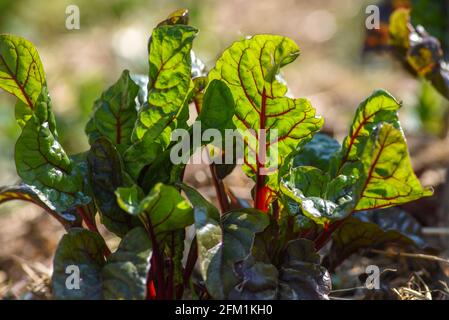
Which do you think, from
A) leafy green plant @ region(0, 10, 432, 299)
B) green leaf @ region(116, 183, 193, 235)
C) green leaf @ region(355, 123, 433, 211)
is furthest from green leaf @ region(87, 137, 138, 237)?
green leaf @ region(355, 123, 433, 211)

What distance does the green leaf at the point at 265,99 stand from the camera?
4.17ft

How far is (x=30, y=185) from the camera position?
1.33 m

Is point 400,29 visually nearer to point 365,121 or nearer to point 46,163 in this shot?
point 365,121

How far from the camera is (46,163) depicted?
1348mm

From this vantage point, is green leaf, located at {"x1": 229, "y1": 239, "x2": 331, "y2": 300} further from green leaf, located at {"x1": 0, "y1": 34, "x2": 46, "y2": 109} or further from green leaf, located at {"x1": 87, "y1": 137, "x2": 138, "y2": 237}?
green leaf, located at {"x1": 0, "y1": 34, "x2": 46, "y2": 109}

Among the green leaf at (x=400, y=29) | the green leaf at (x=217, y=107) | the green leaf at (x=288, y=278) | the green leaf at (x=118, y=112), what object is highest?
the green leaf at (x=400, y=29)

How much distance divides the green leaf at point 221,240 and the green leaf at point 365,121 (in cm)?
25

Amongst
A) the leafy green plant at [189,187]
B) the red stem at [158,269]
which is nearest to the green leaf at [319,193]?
the leafy green plant at [189,187]

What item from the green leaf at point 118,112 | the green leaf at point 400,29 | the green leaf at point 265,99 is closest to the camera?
the green leaf at point 265,99

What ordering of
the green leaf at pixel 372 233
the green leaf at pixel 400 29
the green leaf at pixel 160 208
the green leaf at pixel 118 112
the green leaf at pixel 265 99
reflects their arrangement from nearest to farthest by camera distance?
1. the green leaf at pixel 160 208
2. the green leaf at pixel 265 99
3. the green leaf at pixel 118 112
4. the green leaf at pixel 372 233
5. the green leaf at pixel 400 29

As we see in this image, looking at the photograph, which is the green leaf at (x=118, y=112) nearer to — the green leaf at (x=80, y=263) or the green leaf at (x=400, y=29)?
the green leaf at (x=80, y=263)

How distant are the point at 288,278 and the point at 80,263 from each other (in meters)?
0.40
